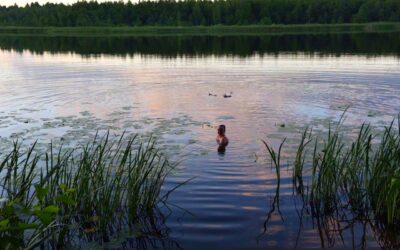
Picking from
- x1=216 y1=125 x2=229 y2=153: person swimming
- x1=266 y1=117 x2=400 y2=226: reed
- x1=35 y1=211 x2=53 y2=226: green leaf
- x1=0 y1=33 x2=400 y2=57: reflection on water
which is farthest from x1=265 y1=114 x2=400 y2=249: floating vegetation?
x1=0 y1=33 x2=400 y2=57: reflection on water

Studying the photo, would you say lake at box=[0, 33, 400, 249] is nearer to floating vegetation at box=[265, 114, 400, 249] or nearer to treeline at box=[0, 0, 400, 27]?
floating vegetation at box=[265, 114, 400, 249]

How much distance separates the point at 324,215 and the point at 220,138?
5195mm

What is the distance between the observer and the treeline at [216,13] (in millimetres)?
133250

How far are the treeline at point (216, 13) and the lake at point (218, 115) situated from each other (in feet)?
336

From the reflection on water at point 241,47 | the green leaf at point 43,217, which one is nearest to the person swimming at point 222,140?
the green leaf at point 43,217

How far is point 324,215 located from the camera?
27.3 feet

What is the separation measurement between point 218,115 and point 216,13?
133m

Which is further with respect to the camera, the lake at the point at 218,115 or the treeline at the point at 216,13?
the treeline at the point at 216,13

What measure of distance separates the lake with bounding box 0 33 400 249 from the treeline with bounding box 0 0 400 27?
336 feet

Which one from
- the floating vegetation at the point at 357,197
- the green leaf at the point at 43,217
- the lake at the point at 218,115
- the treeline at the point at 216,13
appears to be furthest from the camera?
the treeline at the point at 216,13

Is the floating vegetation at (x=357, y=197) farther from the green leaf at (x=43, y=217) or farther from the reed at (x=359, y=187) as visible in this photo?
the green leaf at (x=43, y=217)

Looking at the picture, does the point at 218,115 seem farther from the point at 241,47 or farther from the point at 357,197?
the point at 241,47

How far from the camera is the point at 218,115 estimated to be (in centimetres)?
1766

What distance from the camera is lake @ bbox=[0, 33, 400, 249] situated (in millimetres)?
8164
